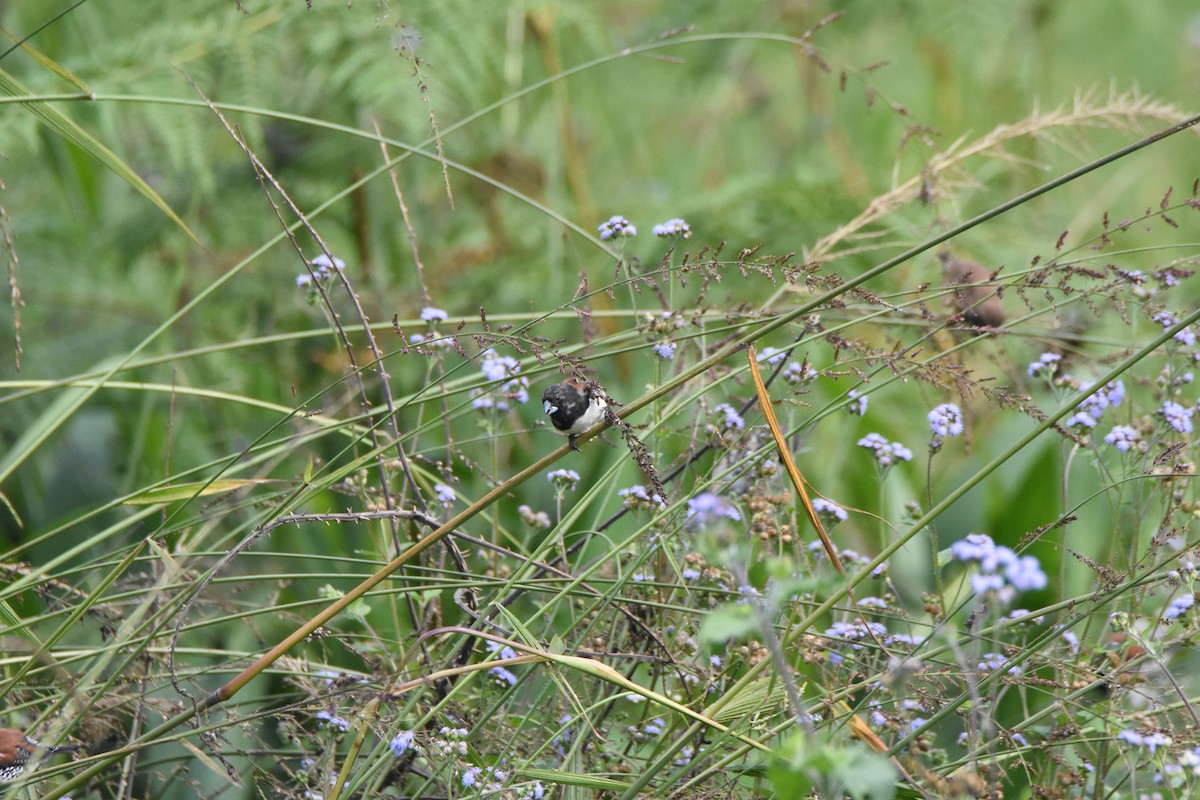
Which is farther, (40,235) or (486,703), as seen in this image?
(40,235)

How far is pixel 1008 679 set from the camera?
3.69 ft

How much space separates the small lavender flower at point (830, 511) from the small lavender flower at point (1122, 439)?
31 cm

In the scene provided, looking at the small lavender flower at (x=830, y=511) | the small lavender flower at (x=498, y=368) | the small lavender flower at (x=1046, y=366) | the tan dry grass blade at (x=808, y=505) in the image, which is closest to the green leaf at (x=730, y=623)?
the tan dry grass blade at (x=808, y=505)

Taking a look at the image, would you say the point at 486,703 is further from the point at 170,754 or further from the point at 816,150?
the point at 816,150

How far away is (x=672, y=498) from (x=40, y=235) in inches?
108

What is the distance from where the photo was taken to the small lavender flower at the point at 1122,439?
4.00 ft

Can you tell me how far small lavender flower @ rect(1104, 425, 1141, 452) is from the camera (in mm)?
1219

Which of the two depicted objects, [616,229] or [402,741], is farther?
[616,229]

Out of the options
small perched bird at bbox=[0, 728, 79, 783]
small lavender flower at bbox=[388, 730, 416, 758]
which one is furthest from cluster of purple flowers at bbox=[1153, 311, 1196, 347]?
small perched bird at bbox=[0, 728, 79, 783]

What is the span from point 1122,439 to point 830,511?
0.34 metres

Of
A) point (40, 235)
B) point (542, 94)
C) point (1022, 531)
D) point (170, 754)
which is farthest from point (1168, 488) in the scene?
→ point (40, 235)

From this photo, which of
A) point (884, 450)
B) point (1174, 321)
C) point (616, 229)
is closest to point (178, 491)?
point (616, 229)

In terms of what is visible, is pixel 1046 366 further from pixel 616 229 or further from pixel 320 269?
pixel 320 269

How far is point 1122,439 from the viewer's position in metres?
1.23
